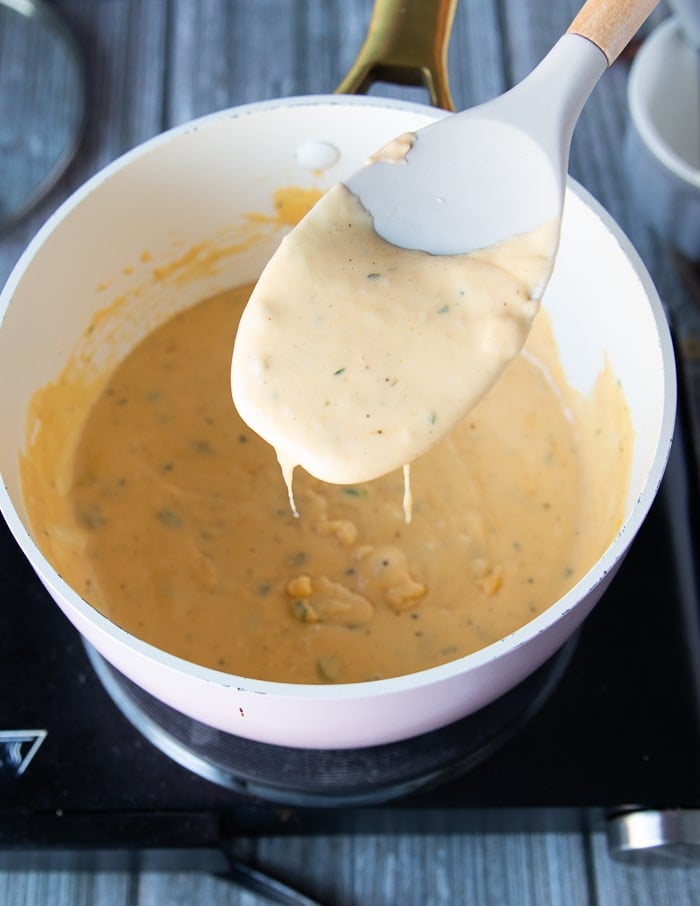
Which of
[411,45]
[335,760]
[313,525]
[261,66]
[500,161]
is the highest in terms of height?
[261,66]

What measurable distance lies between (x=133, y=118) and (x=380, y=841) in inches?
39.3

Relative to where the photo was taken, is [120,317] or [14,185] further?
[14,185]

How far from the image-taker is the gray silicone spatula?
0.95 m

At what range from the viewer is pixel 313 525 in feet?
3.80

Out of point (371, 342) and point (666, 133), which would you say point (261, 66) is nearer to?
point (666, 133)

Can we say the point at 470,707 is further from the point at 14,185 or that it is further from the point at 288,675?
the point at 14,185

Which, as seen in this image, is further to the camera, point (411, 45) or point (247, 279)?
point (247, 279)

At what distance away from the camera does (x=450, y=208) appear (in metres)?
0.99

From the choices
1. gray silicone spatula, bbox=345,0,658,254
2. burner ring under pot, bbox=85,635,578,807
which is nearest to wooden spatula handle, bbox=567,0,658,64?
gray silicone spatula, bbox=345,0,658,254

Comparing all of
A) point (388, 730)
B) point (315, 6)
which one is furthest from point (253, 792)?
point (315, 6)

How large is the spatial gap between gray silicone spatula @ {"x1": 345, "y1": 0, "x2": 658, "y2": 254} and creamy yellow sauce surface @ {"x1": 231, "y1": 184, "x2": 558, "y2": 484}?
0.02 m

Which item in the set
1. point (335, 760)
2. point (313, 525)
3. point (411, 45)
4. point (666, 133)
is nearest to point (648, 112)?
point (666, 133)

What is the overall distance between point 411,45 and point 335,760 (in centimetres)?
65

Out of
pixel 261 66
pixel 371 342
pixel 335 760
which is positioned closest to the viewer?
pixel 371 342
